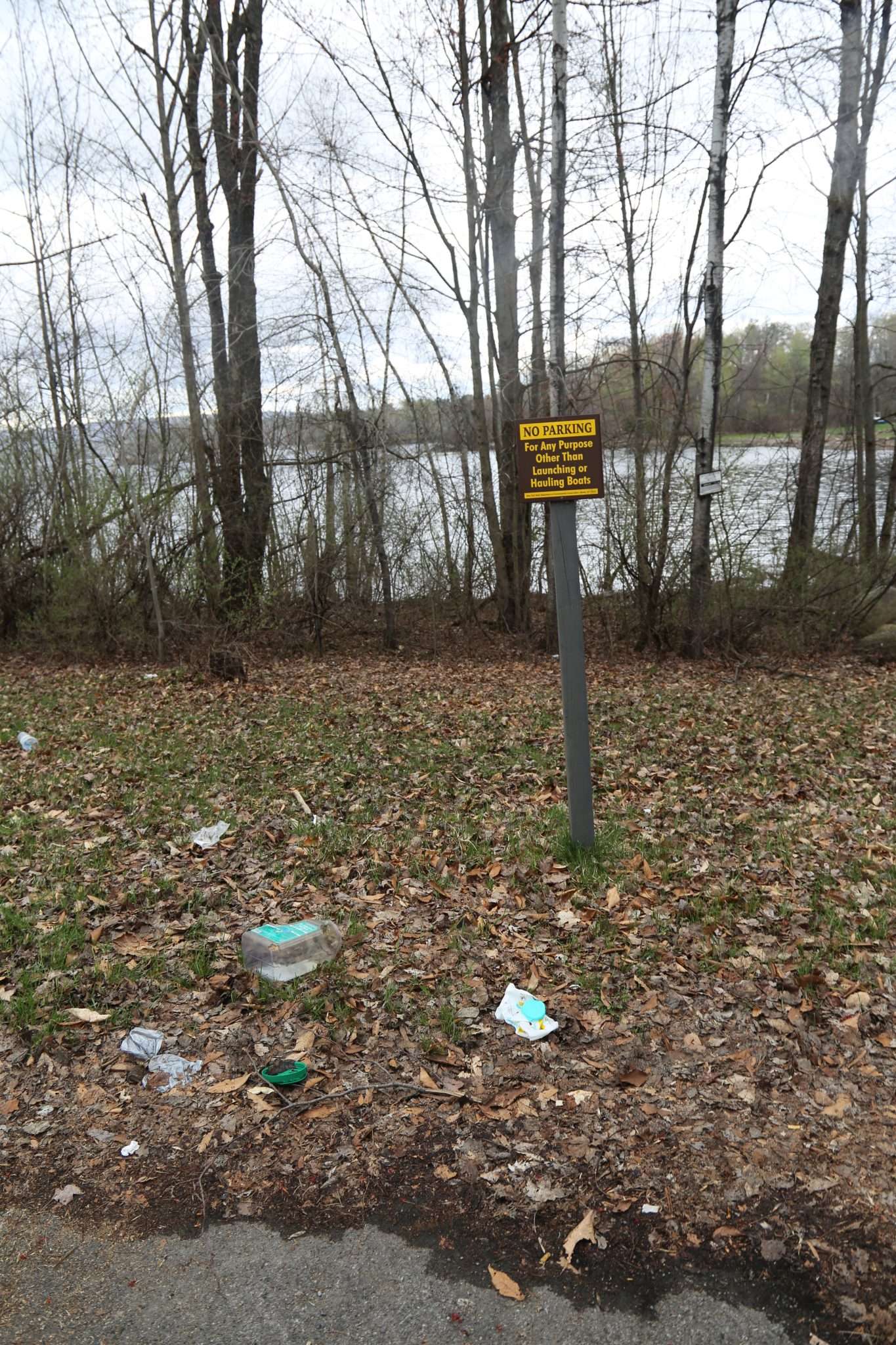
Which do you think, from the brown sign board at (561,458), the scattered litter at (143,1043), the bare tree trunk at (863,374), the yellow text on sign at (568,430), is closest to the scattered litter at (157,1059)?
the scattered litter at (143,1043)

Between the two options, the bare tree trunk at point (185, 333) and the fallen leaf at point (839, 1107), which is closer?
the fallen leaf at point (839, 1107)

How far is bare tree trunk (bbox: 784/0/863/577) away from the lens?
41.7 feet

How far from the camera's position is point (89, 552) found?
13891 millimetres

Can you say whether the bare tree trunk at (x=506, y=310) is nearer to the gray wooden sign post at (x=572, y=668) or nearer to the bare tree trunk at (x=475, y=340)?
the bare tree trunk at (x=475, y=340)

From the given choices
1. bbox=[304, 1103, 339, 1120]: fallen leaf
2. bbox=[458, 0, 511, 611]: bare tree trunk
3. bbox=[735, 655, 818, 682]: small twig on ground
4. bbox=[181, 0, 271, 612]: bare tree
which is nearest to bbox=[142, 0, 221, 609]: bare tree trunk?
bbox=[181, 0, 271, 612]: bare tree

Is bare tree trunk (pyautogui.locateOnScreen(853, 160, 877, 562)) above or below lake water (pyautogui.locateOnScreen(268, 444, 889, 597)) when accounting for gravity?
above

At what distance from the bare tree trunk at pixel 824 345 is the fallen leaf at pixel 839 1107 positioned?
35.2 feet

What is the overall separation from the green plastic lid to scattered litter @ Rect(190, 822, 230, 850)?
2342mm

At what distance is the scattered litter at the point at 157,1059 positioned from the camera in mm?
3707

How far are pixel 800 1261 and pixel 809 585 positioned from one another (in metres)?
11.8

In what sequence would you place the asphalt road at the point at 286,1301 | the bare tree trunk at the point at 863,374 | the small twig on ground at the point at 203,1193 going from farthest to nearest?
the bare tree trunk at the point at 863,374
the small twig on ground at the point at 203,1193
the asphalt road at the point at 286,1301

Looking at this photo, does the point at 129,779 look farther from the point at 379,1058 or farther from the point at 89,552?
the point at 89,552

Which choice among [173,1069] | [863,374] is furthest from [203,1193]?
[863,374]

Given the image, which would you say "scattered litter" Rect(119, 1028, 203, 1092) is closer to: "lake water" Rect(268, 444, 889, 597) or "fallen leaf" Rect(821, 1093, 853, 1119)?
"fallen leaf" Rect(821, 1093, 853, 1119)
